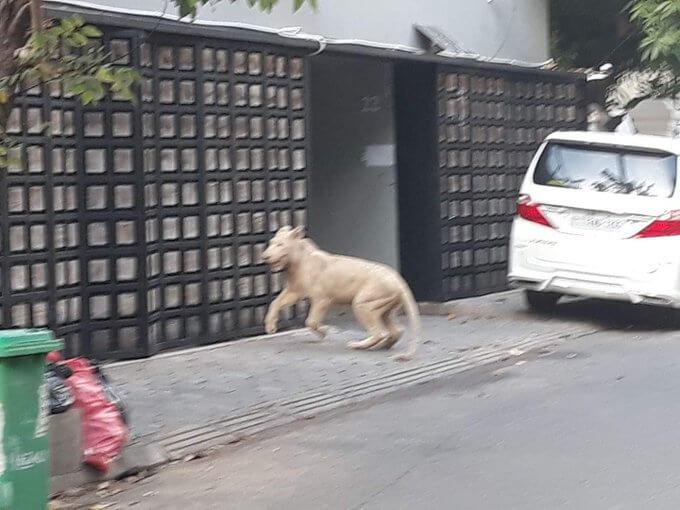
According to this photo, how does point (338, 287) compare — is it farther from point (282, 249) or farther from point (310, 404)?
point (310, 404)

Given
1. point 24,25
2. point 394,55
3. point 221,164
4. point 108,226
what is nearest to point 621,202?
point 394,55

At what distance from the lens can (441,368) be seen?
11430mm

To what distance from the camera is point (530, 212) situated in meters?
14.2

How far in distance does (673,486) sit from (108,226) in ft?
18.6

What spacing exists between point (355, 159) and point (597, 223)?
3771 millimetres

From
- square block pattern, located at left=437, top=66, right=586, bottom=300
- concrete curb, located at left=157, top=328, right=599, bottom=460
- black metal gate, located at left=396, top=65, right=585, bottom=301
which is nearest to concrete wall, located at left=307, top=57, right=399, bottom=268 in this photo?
black metal gate, located at left=396, top=65, right=585, bottom=301

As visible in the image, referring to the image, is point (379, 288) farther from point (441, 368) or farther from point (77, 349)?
point (77, 349)

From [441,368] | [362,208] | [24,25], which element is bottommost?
[441,368]

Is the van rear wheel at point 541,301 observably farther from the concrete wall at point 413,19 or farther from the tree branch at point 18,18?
the tree branch at point 18,18

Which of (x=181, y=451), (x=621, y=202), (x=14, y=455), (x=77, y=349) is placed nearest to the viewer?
(x=14, y=455)

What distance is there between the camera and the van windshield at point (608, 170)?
1377 cm

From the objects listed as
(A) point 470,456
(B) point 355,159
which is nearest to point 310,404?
(A) point 470,456

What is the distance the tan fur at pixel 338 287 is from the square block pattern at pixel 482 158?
165 inches

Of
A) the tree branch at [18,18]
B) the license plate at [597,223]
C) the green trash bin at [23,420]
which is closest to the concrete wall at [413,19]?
the license plate at [597,223]
